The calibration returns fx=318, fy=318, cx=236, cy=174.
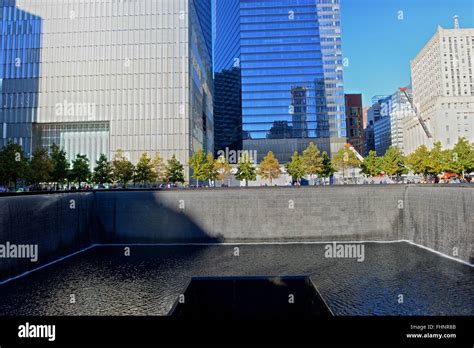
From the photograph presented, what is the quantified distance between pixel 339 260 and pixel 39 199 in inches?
847

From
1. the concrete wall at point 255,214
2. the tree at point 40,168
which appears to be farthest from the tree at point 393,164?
the tree at point 40,168

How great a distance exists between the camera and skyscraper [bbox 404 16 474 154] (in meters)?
108

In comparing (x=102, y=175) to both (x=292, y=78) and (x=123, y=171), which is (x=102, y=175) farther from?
(x=292, y=78)

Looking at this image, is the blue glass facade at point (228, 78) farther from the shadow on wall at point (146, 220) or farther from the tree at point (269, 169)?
the shadow on wall at point (146, 220)

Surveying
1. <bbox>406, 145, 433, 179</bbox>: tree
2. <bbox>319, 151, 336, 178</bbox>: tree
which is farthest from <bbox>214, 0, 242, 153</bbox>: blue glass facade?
<bbox>406, 145, 433, 179</bbox>: tree

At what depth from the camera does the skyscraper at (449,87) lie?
108 meters

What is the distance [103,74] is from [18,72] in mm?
17967

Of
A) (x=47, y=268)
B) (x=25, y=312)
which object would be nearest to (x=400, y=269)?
(x=25, y=312)

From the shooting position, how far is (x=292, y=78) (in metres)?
96.2

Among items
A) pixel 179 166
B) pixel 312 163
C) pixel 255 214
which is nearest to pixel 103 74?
pixel 179 166

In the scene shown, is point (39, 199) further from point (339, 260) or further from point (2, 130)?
point (2, 130)

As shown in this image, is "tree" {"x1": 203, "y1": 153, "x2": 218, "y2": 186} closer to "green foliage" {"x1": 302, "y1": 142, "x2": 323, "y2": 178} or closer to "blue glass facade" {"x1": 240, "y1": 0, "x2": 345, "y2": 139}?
"green foliage" {"x1": 302, "y1": 142, "x2": 323, "y2": 178}

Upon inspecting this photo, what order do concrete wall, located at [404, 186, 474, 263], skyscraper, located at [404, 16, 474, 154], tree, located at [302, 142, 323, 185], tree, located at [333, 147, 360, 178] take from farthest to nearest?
skyscraper, located at [404, 16, 474, 154] < tree, located at [333, 147, 360, 178] < tree, located at [302, 142, 323, 185] < concrete wall, located at [404, 186, 474, 263]

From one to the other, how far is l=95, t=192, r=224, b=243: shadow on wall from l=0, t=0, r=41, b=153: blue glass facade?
46.9 meters
